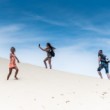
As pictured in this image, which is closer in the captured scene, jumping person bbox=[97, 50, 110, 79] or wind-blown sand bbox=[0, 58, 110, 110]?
wind-blown sand bbox=[0, 58, 110, 110]

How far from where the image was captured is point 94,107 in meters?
15.2

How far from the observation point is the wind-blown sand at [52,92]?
1517 centimetres

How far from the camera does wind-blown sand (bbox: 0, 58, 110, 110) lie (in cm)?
1517

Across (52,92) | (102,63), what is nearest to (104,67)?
(102,63)

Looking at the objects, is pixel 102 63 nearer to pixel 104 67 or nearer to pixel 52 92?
pixel 104 67

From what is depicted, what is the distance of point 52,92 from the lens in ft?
56.0

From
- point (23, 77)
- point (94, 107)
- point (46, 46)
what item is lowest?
point (94, 107)

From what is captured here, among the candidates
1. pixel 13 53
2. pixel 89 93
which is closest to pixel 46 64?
pixel 13 53

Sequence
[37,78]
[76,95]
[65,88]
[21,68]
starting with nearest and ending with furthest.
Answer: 1. [76,95]
2. [65,88]
3. [37,78]
4. [21,68]

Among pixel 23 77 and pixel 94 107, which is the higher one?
pixel 23 77

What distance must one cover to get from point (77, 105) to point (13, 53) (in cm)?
492

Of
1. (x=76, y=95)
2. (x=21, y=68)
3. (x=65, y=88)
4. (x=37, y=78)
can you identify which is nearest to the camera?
(x=76, y=95)

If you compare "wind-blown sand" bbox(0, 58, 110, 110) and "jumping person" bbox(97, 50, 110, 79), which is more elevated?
"jumping person" bbox(97, 50, 110, 79)

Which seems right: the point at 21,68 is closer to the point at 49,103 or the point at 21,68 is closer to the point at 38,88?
the point at 38,88
